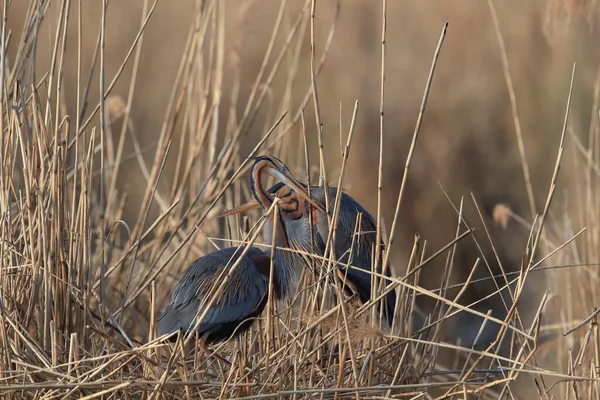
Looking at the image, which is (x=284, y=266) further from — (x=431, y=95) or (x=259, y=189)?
(x=431, y=95)

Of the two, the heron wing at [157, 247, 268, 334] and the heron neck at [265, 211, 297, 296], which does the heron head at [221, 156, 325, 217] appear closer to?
the heron neck at [265, 211, 297, 296]

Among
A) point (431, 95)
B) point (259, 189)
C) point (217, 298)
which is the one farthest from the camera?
point (431, 95)

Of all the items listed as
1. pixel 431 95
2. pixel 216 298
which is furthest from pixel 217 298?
pixel 431 95

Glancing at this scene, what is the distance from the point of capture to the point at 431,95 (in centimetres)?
623

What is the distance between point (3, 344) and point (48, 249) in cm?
27

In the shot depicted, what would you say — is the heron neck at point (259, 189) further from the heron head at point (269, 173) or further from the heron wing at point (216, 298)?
the heron wing at point (216, 298)

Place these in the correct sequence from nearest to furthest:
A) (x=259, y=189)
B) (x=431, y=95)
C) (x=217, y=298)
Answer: (x=217, y=298)
(x=259, y=189)
(x=431, y=95)

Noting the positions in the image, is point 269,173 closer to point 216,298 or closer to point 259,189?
point 259,189

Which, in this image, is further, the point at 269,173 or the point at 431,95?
the point at 431,95

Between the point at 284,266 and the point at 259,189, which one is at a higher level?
the point at 259,189

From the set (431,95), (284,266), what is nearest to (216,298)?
(284,266)

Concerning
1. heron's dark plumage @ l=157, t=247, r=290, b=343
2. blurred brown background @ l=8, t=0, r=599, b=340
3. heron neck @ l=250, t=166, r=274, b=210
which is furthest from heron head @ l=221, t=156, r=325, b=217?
blurred brown background @ l=8, t=0, r=599, b=340

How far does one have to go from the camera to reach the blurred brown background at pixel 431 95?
18.7ft

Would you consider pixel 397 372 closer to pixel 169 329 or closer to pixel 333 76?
pixel 169 329
